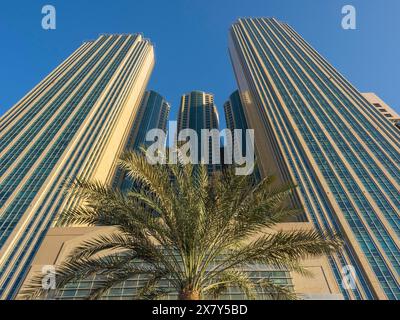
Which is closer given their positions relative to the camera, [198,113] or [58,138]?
[58,138]

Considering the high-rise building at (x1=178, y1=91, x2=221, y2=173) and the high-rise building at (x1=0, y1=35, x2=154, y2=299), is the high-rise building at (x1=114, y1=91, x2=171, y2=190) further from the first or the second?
the high-rise building at (x1=0, y1=35, x2=154, y2=299)

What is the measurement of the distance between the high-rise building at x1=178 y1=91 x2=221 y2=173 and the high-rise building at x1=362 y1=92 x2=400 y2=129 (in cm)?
5153

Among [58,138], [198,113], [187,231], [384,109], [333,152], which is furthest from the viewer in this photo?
[198,113]

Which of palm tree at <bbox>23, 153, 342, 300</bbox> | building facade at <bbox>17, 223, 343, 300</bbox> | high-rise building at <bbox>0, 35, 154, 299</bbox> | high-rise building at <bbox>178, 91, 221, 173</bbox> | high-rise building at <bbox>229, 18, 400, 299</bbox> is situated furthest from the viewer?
high-rise building at <bbox>178, 91, 221, 173</bbox>

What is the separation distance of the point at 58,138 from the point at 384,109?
85035mm

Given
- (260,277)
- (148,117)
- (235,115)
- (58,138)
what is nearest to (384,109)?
(235,115)

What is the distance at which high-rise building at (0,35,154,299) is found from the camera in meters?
46.7

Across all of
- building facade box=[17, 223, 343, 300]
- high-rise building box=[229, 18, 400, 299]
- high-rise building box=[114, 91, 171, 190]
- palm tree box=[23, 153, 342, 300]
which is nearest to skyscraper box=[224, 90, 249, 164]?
high-rise building box=[229, 18, 400, 299]

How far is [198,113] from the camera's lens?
412ft

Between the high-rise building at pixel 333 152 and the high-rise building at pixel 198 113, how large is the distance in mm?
27222

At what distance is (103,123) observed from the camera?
7538 centimetres

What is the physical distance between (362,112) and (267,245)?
67367mm

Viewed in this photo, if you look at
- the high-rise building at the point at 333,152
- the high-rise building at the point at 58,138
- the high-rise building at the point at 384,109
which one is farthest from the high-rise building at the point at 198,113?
the high-rise building at the point at 384,109

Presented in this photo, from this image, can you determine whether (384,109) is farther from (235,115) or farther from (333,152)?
(235,115)
